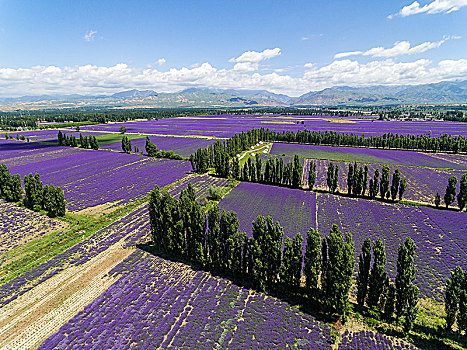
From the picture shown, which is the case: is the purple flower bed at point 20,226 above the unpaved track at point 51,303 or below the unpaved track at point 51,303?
above

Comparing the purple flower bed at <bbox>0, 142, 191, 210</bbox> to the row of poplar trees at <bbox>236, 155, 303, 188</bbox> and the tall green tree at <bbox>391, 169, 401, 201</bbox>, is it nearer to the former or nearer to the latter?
the row of poplar trees at <bbox>236, 155, 303, 188</bbox>

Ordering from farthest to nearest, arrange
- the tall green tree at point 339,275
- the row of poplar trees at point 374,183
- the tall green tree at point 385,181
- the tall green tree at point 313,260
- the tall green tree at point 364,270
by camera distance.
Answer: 1. the tall green tree at point 385,181
2. the row of poplar trees at point 374,183
3. the tall green tree at point 313,260
4. the tall green tree at point 364,270
5. the tall green tree at point 339,275

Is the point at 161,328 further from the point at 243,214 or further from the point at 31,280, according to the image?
the point at 243,214

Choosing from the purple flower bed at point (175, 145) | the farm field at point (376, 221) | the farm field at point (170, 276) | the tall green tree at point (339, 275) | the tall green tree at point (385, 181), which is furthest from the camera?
the purple flower bed at point (175, 145)

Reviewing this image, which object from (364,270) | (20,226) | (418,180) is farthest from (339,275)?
(418,180)

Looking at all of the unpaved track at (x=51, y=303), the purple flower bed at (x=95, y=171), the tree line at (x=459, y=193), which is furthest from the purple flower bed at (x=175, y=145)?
the tree line at (x=459, y=193)

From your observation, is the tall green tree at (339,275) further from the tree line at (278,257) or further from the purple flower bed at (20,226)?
the purple flower bed at (20,226)
